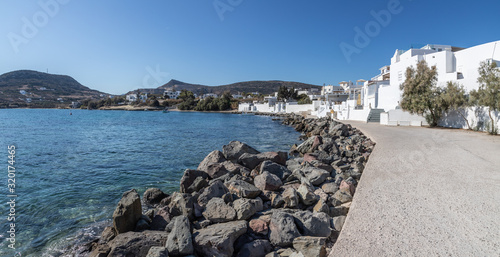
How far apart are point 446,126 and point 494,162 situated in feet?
46.8

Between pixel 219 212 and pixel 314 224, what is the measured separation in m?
1.80

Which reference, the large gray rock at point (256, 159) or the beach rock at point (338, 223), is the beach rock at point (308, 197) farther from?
the large gray rock at point (256, 159)

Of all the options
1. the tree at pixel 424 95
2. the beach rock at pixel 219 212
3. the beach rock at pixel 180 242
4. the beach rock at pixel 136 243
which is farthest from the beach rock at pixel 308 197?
the tree at pixel 424 95

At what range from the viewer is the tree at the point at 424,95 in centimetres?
1988

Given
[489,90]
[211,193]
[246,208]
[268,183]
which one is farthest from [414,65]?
[246,208]

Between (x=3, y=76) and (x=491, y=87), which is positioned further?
(x=3, y=76)

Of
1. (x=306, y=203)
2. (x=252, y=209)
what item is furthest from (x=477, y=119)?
(x=252, y=209)

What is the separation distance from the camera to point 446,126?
789 inches

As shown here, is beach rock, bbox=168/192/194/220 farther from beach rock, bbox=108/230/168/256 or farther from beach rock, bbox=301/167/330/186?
beach rock, bbox=301/167/330/186

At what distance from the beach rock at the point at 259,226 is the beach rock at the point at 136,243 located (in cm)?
149

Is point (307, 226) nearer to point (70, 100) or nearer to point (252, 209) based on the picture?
point (252, 209)

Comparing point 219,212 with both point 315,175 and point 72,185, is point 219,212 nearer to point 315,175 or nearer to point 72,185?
point 315,175

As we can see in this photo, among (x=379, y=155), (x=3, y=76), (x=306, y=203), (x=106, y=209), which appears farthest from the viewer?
(x=3, y=76)

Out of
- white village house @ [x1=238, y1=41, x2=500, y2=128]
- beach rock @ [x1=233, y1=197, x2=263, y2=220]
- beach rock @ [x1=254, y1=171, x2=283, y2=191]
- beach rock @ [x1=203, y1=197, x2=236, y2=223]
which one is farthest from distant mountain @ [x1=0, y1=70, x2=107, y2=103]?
beach rock @ [x1=233, y1=197, x2=263, y2=220]
